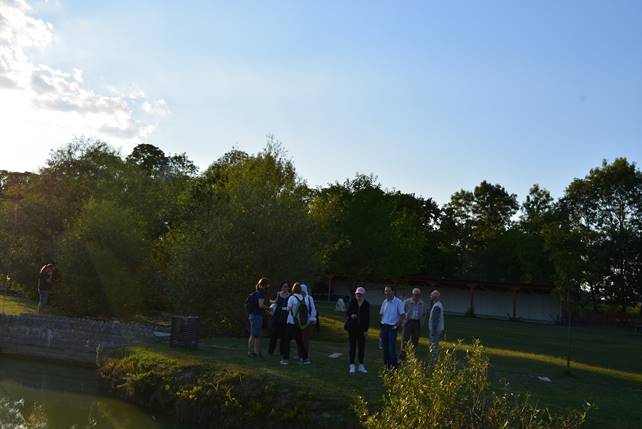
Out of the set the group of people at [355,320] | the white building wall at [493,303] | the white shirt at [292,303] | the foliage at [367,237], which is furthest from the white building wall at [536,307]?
the white shirt at [292,303]

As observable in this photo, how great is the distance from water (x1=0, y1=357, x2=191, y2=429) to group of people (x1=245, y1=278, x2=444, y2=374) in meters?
2.96

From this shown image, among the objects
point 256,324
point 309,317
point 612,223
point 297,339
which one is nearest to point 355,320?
point 309,317

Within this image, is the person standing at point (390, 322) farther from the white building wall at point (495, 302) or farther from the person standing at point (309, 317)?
the white building wall at point (495, 302)

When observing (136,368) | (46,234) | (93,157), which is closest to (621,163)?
(93,157)

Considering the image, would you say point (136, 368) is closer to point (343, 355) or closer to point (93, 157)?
point (343, 355)

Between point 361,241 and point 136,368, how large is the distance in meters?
30.8

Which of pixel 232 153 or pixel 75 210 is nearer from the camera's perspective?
pixel 75 210

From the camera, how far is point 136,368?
14438 mm

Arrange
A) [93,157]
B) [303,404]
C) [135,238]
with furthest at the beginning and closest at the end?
[93,157], [135,238], [303,404]

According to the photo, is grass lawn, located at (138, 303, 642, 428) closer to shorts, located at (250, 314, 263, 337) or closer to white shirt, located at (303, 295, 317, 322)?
shorts, located at (250, 314, 263, 337)

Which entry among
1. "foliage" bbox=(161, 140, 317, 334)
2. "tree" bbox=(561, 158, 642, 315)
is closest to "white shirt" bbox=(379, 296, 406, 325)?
"foliage" bbox=(161, 140, 317, 334)

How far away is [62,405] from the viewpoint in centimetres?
1352

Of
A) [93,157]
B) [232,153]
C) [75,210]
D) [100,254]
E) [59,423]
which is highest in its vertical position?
[232,153]

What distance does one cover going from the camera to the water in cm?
1226
